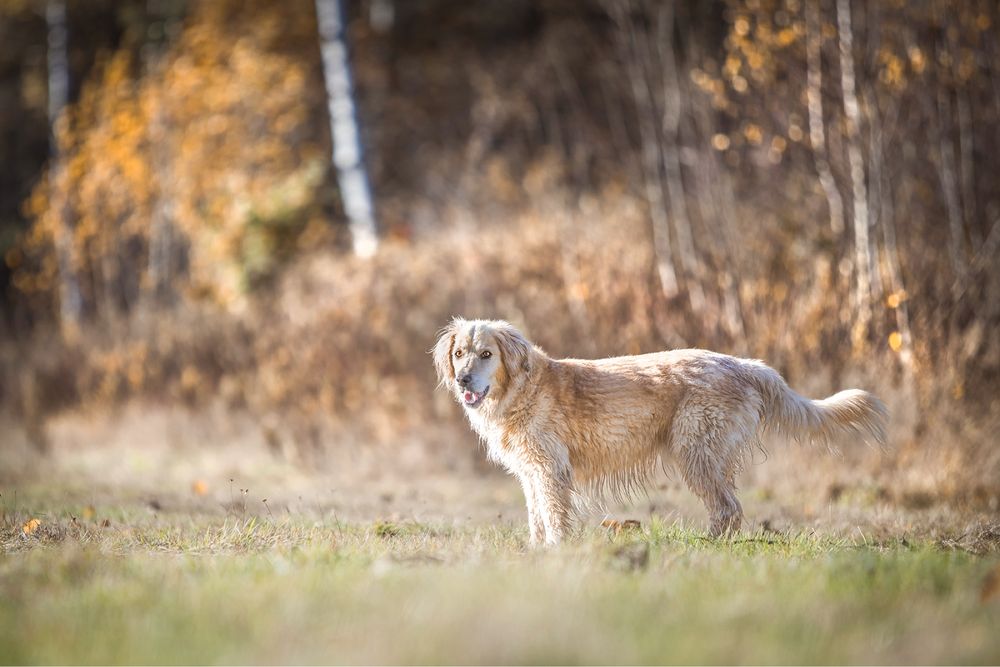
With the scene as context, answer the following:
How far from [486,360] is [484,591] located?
222 centimetres

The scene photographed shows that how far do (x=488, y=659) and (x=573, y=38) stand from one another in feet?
53.8

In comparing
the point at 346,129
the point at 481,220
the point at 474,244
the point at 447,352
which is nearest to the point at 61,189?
the point at 346,129

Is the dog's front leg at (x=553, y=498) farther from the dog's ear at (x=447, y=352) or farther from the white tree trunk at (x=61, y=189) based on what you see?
the white tree trunk at (x=61, y=189)

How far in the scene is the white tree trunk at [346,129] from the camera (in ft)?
53.9

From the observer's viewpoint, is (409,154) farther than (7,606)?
Yes

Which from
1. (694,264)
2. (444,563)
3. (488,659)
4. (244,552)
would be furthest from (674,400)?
(694,264)

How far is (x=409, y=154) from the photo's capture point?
19719mm

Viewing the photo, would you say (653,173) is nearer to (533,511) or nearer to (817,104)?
(817,104)

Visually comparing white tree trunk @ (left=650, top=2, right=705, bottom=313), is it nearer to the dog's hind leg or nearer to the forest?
the forest

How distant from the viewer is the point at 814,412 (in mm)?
6230

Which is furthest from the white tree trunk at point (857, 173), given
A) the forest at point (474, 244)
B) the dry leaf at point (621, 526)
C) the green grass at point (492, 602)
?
the green grass at point (492, 602)

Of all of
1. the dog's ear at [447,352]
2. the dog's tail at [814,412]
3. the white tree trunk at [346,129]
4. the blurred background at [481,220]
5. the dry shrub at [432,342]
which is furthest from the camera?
the white tree trunk at [346,129]

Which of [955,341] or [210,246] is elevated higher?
[210,246]

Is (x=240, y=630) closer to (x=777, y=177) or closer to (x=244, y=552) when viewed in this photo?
(x=244, y=552)
